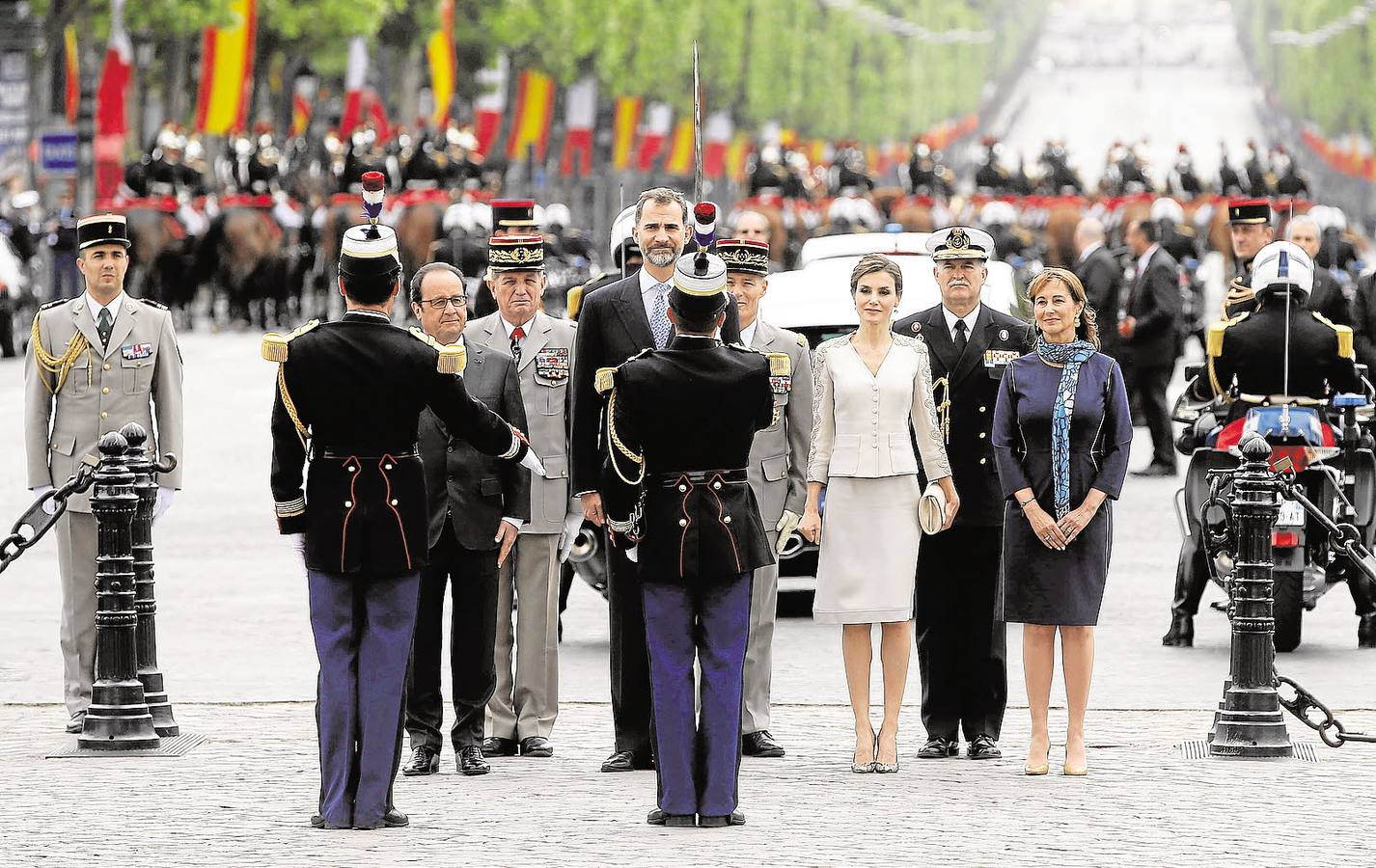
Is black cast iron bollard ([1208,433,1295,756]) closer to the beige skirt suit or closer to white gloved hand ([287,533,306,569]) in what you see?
the beige skirt suit

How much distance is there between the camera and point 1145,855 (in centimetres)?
823

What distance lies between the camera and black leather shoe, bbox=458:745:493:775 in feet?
31.4

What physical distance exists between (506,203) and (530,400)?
77 cm

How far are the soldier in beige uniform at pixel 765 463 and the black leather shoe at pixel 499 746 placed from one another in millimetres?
792

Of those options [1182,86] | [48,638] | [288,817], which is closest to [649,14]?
[48,638]

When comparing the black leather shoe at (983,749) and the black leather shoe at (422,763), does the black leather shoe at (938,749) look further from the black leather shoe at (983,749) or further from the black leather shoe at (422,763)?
the black leather shoe at (422,763)

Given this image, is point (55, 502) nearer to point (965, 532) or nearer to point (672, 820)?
point (672, 820)

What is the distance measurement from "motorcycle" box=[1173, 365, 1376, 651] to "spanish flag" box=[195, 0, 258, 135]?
2954 centimetres

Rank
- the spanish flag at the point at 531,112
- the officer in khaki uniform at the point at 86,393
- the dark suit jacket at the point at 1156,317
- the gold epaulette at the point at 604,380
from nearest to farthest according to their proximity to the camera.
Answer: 1. the gold epaulette at the point at 604,380
2. the officer in khaki uniform at the point at 86,393
3. the dark suit jacket at the point at 1156,317
4. the spanish flag at the point at 531,112

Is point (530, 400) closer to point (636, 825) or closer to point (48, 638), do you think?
point (636, 825)

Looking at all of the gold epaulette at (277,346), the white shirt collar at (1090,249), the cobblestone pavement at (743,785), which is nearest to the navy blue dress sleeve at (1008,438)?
the cobblestone pavement at (743,785)

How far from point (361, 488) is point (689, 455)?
0.97 m

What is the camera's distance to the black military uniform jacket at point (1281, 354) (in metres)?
12.6

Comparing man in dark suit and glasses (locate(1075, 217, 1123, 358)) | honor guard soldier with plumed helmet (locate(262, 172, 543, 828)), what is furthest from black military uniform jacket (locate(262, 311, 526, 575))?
man in dark suit and glasses (locate(1075, 217, 1123, 358))
